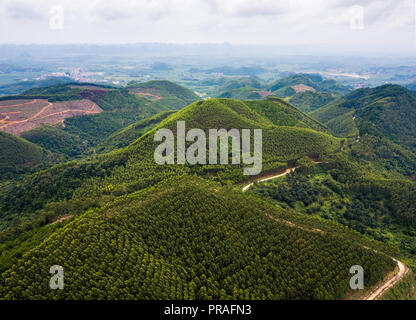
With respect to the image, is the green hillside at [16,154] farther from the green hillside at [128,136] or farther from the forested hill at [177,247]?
the forested hill at [177,247]

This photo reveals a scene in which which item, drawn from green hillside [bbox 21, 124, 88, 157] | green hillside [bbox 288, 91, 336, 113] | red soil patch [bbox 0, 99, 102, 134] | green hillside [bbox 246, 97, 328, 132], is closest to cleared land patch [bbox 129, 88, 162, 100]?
red soil patch [bbox 0, 99, 102, 134]

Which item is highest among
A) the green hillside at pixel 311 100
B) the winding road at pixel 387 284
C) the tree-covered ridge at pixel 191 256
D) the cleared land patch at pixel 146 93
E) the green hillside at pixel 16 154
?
the cleared land patch at pixel 146 93

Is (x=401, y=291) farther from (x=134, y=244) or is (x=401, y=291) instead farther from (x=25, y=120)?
(x=25, y=120)

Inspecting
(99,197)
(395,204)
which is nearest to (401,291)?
(395,204)

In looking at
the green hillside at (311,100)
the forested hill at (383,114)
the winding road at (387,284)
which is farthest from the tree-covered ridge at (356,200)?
the green hillside at (311,100)

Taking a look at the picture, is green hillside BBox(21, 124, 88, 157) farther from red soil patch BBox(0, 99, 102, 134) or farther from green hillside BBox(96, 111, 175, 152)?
green hillside BBox(96, 111, 175, 152)
